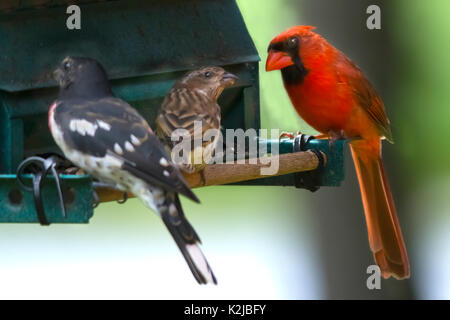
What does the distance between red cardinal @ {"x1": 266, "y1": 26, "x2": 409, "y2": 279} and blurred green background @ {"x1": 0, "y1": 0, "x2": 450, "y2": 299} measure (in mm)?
309

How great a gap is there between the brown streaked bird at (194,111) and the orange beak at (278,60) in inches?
26.3

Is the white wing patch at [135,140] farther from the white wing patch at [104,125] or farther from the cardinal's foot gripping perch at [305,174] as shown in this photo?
the cardinal's foot gripping perch at [305,174]

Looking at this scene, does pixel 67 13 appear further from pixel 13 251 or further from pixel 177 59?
pixel 13 251

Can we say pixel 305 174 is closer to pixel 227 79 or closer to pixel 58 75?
pixel 227 79

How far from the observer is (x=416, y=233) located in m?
6.45

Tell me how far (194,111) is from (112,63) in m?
0.64

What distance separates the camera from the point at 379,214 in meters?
5.08

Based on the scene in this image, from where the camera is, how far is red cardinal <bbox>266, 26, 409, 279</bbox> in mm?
4727

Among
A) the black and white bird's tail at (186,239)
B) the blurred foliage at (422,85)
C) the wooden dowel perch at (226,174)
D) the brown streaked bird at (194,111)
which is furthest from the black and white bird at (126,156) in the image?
the blurred foliage at (422,85)

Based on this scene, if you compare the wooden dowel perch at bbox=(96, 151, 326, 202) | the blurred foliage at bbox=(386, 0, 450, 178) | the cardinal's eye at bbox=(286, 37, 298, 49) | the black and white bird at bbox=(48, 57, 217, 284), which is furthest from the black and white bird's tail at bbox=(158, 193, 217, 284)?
the blurred foliage at bbox=(386, 0, 450, 178)

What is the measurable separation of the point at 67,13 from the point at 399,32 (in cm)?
355

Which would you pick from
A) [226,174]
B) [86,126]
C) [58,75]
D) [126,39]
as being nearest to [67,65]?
[58,75]

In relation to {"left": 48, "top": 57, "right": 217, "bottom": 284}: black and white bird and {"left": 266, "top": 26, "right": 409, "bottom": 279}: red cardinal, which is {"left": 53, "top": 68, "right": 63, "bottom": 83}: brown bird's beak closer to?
{"left": 48, "top": 57, "right": 217, "bottom": 284}: black and white bird

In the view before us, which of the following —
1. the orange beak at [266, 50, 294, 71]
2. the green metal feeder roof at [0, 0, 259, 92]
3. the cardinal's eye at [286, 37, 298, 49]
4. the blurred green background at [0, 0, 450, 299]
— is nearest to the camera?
the green metal feeder roof at [0, 0, 259, 92]
